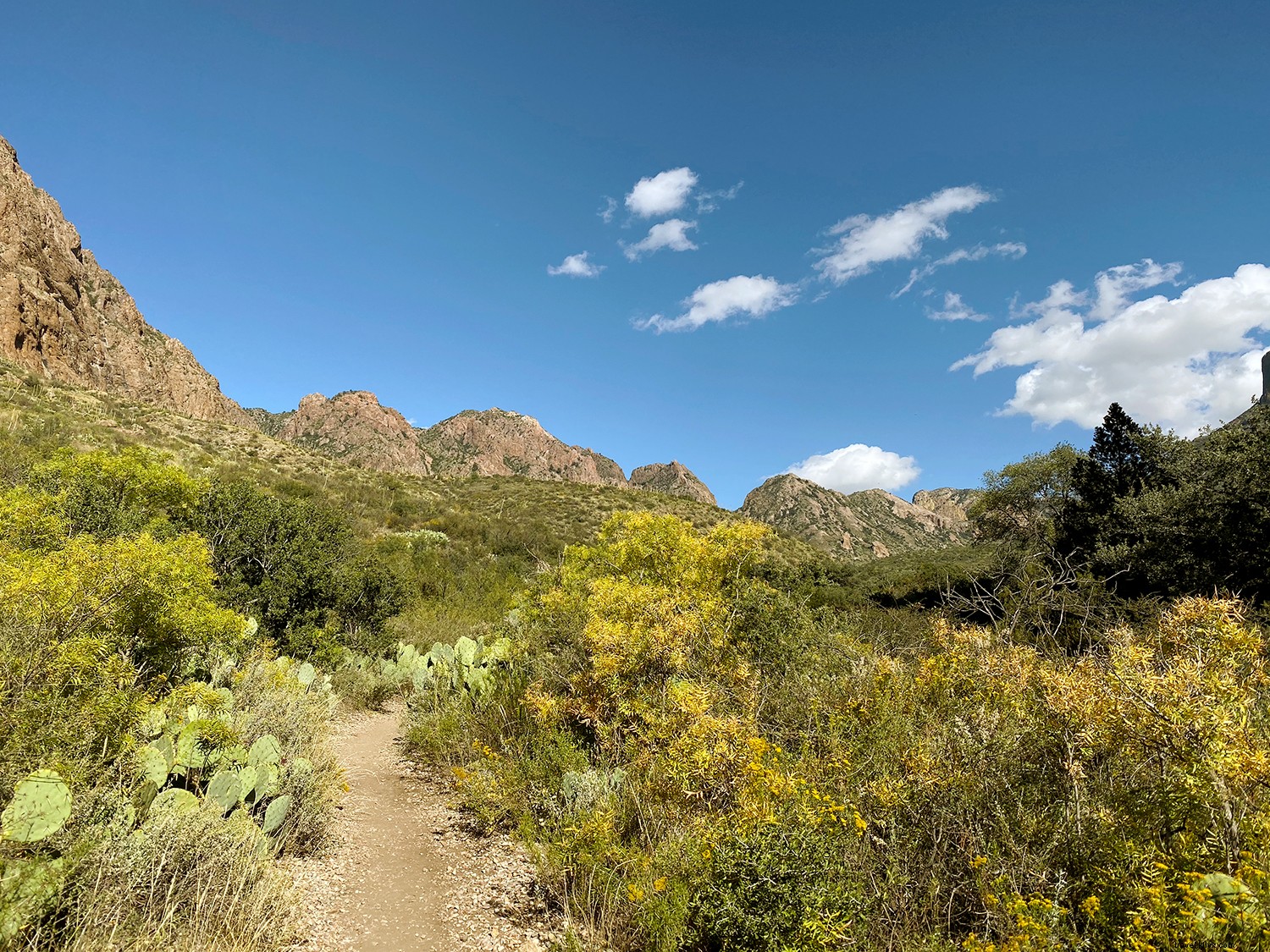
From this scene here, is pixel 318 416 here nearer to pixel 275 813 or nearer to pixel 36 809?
pixel 275 813

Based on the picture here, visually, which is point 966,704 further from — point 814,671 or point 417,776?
point 417,776

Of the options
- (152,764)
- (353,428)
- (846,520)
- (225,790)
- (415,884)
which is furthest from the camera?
(353,428)

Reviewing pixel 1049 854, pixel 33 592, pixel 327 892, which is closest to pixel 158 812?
pixel 327 892

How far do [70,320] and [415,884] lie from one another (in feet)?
195

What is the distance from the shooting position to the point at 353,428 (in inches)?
3465

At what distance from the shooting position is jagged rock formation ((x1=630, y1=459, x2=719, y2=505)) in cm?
10025

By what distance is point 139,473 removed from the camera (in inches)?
383

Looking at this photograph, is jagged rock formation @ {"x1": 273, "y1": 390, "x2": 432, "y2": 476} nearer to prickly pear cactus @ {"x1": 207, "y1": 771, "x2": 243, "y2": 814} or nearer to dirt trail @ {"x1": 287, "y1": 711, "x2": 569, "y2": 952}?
dirt trail @ {"x1": 287, "y1": 711, "x2": 569, "y2": 952}

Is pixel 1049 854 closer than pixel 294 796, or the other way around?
pixel 1049 854

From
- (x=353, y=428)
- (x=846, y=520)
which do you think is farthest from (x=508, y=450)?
(x=846, y=520)

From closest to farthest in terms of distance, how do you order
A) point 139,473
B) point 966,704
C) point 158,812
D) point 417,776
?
point 158,812 < point 966,704 < point 417,776 < point 139,473

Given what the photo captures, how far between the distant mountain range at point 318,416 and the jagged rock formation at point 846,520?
0.26 m

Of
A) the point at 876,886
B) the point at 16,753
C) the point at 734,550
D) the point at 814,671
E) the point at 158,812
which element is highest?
the point at 734,550

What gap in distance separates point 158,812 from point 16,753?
2.96 ft
